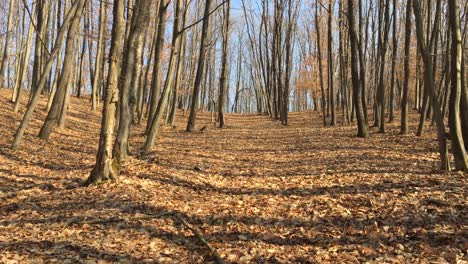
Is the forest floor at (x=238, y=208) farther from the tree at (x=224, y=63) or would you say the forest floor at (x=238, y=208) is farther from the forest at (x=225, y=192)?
the tree at (x=224, y=63)

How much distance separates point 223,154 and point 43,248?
25.1 ft

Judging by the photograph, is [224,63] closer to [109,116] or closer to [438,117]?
[109,116]

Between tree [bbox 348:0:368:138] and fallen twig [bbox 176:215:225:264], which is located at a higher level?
tree [bbox 348:0:368:138]

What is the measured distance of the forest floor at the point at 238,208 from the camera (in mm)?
5008

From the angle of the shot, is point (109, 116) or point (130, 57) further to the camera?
point (130, 57)

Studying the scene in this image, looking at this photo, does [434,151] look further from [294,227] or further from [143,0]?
[143,0]

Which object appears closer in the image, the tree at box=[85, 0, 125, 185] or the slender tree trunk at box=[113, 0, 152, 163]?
the tree at box=[85, 0, 125, 185]

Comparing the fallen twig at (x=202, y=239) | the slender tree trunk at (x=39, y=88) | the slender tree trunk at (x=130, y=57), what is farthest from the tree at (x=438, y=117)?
the slender tree trunk at (x=39, y=88)

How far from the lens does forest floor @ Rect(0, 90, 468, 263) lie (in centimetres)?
501

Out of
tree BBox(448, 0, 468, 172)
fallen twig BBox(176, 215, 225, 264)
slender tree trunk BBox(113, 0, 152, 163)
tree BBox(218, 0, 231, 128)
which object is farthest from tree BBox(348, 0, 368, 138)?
fallen twig BBox(176, 215, 225, 264)

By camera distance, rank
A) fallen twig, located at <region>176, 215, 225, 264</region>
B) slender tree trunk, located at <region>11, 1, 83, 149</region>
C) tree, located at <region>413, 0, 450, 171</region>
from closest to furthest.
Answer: fallen twig, located at <region>176, 215, 225, 264</region> → tree, located at <region>413, 0, 450, 171</region> → slender tree trunk, located at <region>11, 1, 83, 149</region>

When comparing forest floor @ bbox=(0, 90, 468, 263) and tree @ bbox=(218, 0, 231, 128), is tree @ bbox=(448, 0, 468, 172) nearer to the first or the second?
forest floor @ bbox=(0, 90, 468, 263)

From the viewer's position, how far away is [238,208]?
22.3ft

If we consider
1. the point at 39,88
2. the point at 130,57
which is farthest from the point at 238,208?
the point at 39,88
